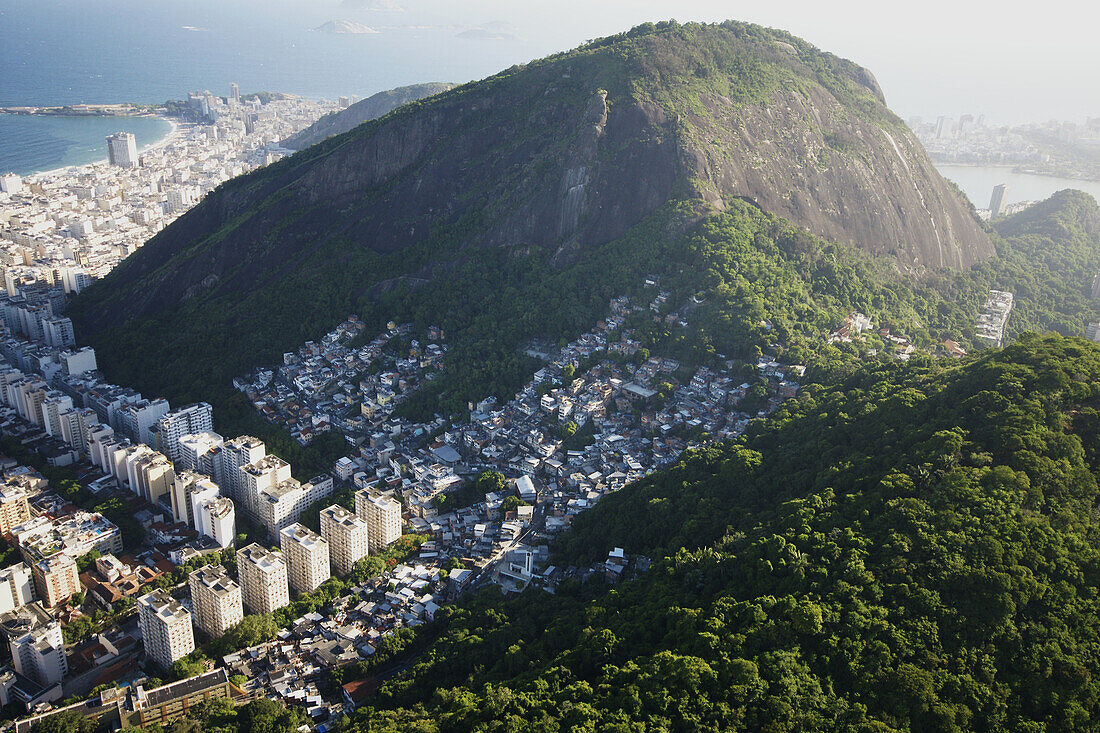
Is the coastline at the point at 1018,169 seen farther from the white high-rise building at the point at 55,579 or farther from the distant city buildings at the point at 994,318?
the white high-rise building at the point at 55,579

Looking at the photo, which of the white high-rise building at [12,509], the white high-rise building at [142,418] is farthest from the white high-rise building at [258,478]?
the white high-rise building at [12,509]

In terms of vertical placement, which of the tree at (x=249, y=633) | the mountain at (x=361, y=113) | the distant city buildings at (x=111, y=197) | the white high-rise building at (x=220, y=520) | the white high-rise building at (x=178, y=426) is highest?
the mountain at (x=361, y=113)

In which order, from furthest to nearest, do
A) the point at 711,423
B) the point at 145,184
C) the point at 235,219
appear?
the point at 145,184 → the point at 235,219 → the point at 711,423

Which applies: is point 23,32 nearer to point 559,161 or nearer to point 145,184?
point 145,184

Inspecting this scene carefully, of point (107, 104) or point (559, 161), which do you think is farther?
point (107, 104)

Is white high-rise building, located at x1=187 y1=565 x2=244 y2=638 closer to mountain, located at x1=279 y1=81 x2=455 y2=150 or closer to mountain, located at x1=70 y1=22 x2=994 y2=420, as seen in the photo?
mountain, located at x1=70 y1=22 x2=994 y2=420

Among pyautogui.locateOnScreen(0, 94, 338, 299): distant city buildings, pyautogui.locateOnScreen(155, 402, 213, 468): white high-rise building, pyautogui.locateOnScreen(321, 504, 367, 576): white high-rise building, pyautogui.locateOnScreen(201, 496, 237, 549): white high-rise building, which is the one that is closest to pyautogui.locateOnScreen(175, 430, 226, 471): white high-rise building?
pyautogui.locateOnScreen(155, 402, 213, 468): white high-rise building

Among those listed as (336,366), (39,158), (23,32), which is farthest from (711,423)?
(23,32)
